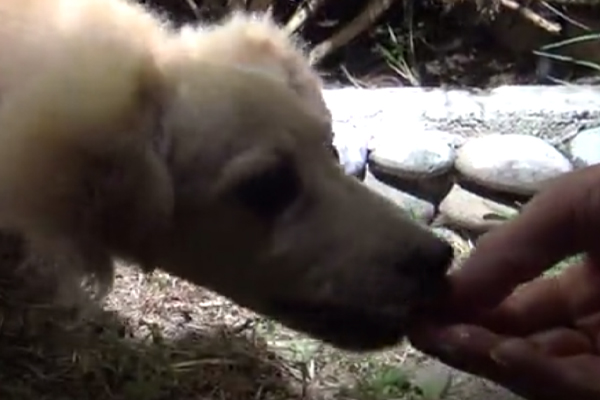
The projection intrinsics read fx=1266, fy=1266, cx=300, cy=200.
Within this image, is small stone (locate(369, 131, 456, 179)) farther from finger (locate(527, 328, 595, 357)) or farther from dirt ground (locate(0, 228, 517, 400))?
A: finger (locate(527, 328, 595, 357))

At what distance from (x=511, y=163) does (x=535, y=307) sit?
130 centimetres

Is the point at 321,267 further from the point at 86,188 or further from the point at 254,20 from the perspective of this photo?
the point at 254,20

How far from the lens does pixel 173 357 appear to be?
2.20m

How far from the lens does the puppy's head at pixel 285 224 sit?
5.28 feet

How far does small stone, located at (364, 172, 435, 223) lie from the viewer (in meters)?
2.86

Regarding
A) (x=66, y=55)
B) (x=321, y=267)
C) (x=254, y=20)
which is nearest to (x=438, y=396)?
(x=321, y=267)

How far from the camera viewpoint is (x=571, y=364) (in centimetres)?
147

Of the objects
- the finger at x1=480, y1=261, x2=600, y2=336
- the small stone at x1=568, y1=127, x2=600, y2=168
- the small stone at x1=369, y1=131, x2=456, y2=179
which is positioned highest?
the small stone at x1=568, y1=127, x2=600, y2=168

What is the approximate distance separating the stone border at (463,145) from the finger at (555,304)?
1.14 m

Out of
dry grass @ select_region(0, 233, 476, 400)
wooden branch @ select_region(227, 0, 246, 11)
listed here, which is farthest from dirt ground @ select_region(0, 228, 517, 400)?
wooden branch @ select_region(227, 0, 246, 11)

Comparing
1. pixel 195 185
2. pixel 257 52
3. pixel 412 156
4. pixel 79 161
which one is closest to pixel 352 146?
pixel 412 156

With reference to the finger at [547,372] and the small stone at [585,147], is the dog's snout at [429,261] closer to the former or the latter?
the finger at [547,372]

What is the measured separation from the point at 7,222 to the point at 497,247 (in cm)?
66

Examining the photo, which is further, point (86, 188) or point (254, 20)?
point (254, 20)
